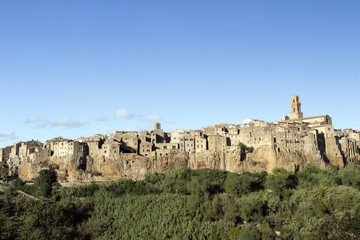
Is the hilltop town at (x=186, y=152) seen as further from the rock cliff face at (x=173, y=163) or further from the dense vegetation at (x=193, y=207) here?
the dense vegetation at (x=193, y=207)

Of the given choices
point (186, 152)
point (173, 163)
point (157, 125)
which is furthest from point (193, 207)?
point (157, 125)

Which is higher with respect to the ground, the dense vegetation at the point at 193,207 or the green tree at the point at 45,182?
the green tree at the point at 45,182

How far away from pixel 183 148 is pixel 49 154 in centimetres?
1918

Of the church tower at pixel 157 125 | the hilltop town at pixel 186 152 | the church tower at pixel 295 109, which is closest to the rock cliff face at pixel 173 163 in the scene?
the hilltop town at pixel 186 152

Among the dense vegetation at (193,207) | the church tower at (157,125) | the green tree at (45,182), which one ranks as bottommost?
the dense vegetation at (193,207)

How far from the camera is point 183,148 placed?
69.6 metres

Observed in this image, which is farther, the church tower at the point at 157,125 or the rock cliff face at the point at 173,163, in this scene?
the church tower at the point at 157,125

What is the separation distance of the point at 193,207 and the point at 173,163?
36.5 ft

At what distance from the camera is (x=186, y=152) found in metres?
69.3

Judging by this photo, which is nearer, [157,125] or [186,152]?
[186,152]

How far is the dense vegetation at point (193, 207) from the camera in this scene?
52.3 m

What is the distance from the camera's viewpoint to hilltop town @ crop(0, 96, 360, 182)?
218 feet

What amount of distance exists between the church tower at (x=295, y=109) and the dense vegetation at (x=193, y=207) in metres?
23.4

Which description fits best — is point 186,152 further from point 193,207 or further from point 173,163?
point 193,207
